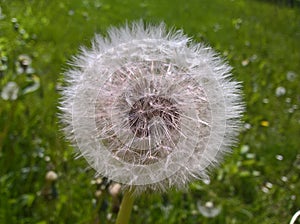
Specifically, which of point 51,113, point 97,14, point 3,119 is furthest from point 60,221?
point 97,14

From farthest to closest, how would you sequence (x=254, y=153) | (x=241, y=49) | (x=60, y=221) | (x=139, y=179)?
(x=241, y=49) → (x=254, y=153) → (x=60, y=221) → (x=139, y=179)

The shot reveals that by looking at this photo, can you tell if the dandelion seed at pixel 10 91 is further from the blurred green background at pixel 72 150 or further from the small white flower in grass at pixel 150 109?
the small white flower in grass at pixel 150 109

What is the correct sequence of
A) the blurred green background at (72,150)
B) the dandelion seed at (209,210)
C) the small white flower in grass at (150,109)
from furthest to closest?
the dandelion seed at (209,210), the blurred green background at (72,150), the small white flower in grass at (150,109)

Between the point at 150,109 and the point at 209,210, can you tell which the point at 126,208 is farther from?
the point at 209,210

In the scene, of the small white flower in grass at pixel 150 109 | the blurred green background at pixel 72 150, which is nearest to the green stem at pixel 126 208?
the small white flower in grass at pixel 150 109

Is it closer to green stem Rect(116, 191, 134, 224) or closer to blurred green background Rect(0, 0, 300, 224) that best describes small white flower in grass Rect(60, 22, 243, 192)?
green stem Rect(116, 191, 134, 224)

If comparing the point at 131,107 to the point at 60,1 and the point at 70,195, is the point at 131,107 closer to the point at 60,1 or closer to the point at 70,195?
the point at 70,195
